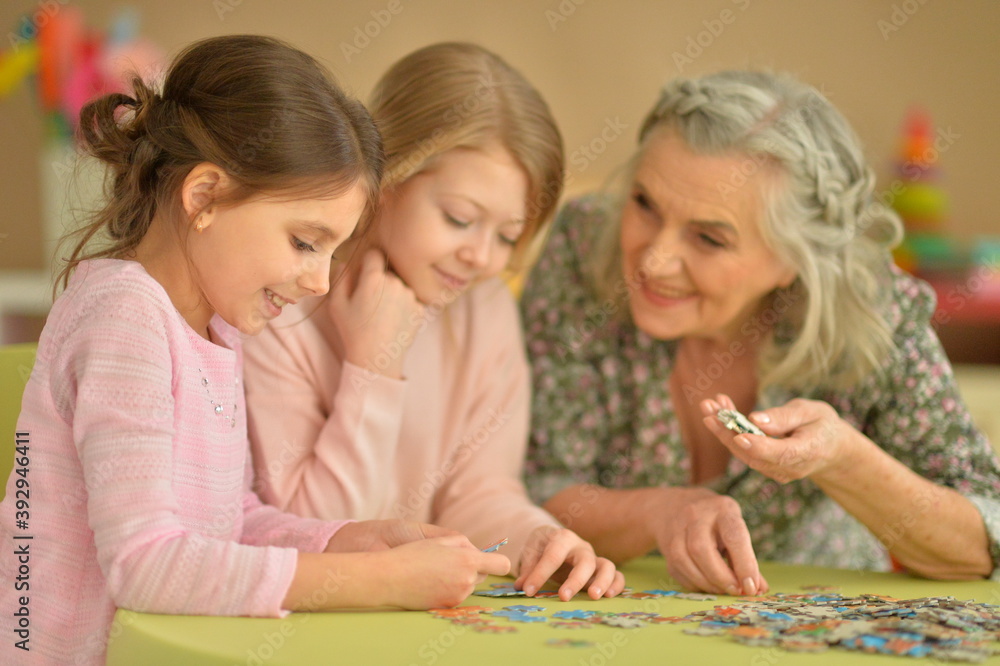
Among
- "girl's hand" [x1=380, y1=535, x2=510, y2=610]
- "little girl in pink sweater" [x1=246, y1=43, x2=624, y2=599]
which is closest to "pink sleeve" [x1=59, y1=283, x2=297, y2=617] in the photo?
"girl's hand" [x1=380, y1=535, x2=510, y2=610]

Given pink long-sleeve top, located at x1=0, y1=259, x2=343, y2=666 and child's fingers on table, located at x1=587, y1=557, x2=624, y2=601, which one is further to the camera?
child's fingers on table, located at x1=587, y1=557, x2=624, y2=601

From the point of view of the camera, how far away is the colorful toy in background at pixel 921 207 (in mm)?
3551

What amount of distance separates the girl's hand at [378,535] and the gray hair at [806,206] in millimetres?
736

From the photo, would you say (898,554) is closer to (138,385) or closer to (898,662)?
(898,662)

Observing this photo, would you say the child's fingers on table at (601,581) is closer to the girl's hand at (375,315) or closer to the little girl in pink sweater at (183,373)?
the little girl in pink sweater at (183,373)

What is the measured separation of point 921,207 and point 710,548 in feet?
9.19

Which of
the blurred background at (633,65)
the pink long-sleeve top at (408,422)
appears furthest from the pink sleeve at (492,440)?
the blurred background at (633,65)

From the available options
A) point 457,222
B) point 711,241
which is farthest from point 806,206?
point 457,222

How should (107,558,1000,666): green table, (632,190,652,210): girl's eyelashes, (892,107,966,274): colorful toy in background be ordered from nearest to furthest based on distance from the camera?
(107,558,1000,666): green table, (632,190,652,210): girl's eyelashes, (892,107,966,274): colorful toy in background

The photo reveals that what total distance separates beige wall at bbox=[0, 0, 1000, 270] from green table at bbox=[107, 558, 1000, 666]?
3059 millimetres

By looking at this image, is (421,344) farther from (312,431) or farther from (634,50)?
(634,50)

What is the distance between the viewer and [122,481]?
93 centimetres

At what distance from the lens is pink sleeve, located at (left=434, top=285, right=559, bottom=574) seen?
58.3 inches

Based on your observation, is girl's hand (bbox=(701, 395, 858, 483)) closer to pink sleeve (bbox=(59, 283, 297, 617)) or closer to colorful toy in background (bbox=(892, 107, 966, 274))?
pink sleeve (bbox=(59, 283, 297, 617))
